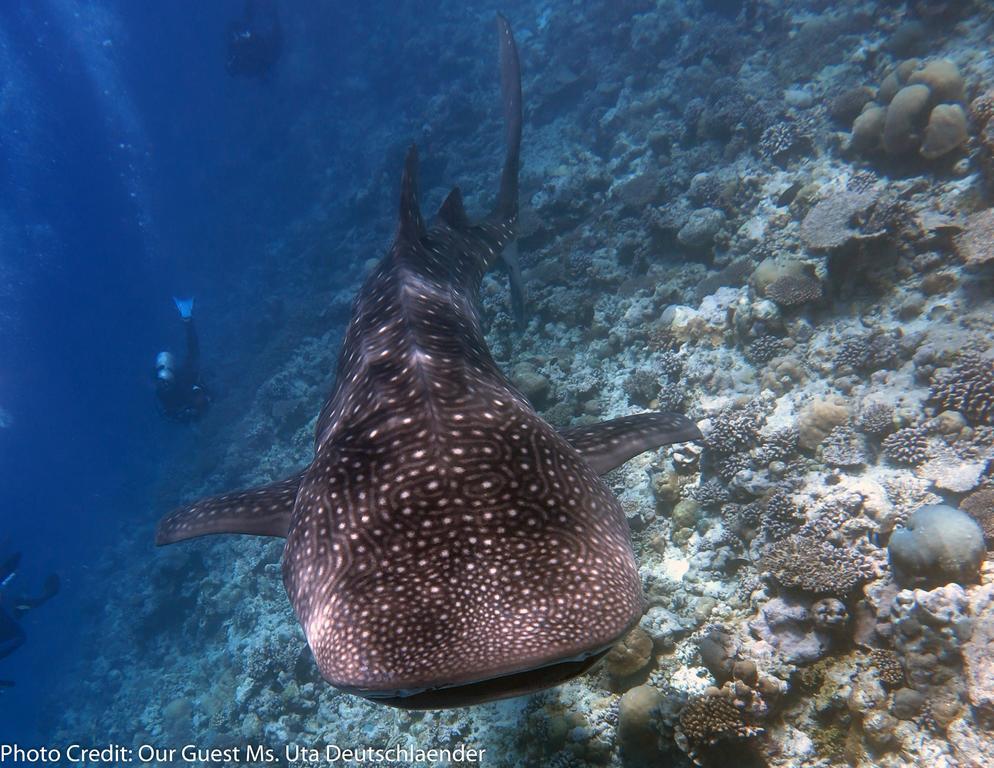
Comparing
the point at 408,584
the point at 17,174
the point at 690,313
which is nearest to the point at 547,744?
the point at 408,584

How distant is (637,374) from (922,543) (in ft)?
13.1

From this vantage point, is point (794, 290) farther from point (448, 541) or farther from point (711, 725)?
point (448, 541)

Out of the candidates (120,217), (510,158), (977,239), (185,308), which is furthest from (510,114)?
(120,217)

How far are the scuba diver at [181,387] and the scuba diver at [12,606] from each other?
585cm

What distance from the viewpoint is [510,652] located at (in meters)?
1.84

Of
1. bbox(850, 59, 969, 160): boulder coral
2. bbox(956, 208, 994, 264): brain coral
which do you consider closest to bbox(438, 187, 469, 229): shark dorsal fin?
bbox(956, 208, 994, 264): brain coral

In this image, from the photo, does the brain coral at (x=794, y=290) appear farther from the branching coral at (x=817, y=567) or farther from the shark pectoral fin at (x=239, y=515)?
the shark pectoral fin at (x=239, y=515)

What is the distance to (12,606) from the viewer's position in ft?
51.5

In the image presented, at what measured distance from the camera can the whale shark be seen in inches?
75.7

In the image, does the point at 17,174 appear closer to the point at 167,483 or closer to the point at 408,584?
the point at 167,483

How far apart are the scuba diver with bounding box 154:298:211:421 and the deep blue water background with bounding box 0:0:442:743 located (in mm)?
2419

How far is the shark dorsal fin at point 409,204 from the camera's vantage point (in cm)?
543

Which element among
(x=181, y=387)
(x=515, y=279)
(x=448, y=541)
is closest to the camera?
(x=448, y=541)

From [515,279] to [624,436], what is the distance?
16.7 ft
